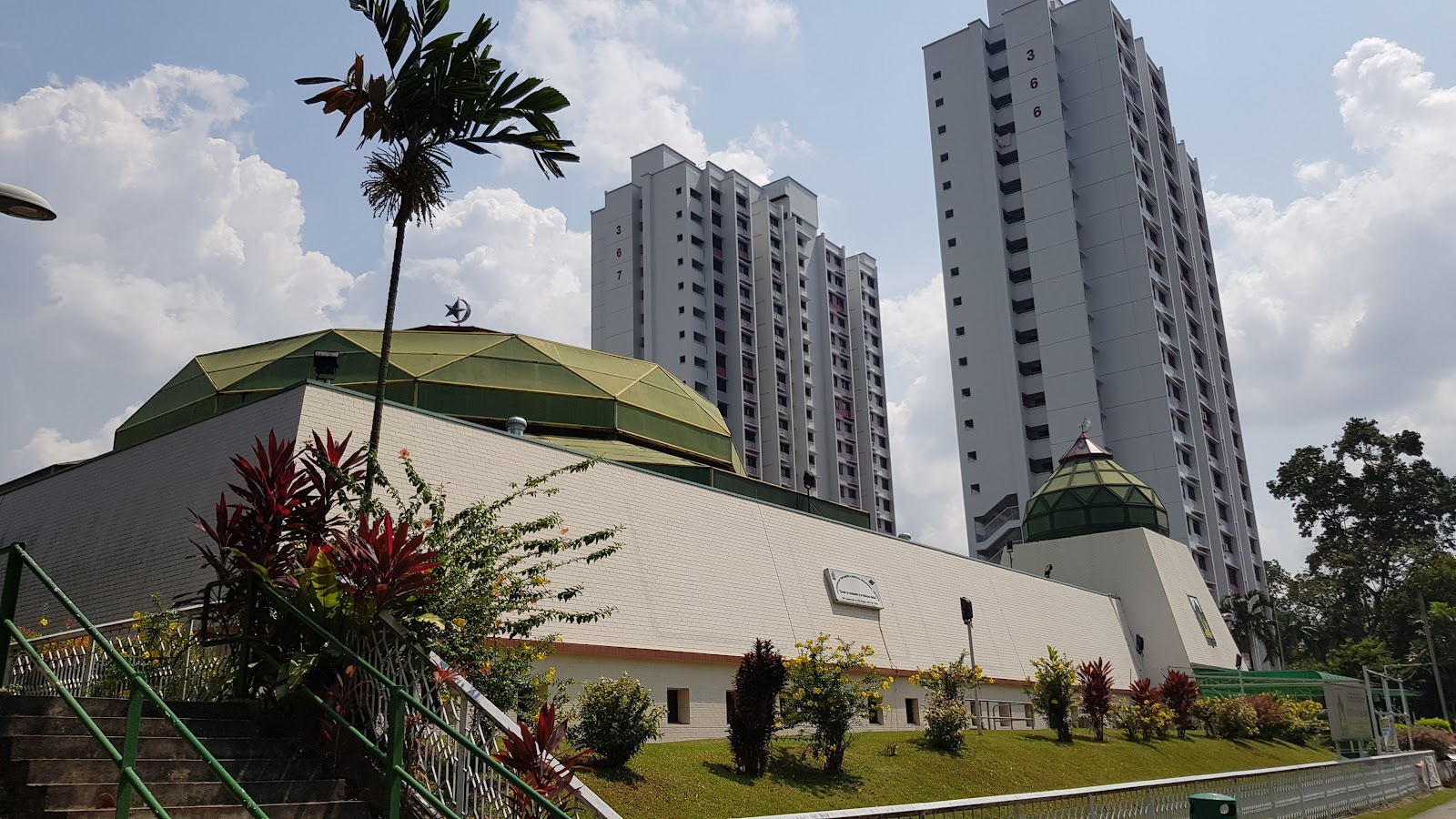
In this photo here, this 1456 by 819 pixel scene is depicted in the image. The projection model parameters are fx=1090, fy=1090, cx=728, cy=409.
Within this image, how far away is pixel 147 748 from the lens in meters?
7.53

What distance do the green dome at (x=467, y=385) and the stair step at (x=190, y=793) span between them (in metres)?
15.0

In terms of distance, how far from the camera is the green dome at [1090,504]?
3862 cm

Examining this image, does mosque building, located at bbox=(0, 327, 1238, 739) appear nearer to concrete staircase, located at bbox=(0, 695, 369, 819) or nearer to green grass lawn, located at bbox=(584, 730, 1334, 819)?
green grass lawn, located at bbox=(584, 730, 1334, 819)

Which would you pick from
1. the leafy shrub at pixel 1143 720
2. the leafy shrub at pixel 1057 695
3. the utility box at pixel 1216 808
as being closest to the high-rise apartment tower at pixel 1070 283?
the leafy shrub at pixel 1143 720

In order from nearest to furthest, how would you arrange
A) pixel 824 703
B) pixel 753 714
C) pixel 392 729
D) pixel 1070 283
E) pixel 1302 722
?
pixel 392 729 < pixel 753 714 < pixel 824 703 < pixel 1302 722 < pixel 1070 283

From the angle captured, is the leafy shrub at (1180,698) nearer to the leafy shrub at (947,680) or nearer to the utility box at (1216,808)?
the leafy shrub at (947,680)

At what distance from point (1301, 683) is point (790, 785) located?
2860cm

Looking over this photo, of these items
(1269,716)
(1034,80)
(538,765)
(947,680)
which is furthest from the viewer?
(1034,80)

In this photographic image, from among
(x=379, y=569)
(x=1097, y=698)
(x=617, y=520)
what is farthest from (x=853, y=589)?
(x=379, y=569)

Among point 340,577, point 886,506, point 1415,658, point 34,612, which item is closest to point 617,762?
point 340,577

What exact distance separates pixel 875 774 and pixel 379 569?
9.72 metres

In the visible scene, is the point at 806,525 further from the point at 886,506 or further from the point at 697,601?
the point at 886,506

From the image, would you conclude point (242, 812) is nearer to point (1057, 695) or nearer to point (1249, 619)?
point (1057, 695)

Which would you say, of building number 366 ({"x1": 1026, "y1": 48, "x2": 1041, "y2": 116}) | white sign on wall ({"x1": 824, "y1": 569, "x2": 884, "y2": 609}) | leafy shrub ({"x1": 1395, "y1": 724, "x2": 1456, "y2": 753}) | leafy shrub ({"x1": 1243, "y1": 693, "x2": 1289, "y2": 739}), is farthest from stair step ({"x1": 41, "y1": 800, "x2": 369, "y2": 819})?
building number 366 ({"x1": 1026, "y1": 48, "x2": 1041, "y2": 116})
